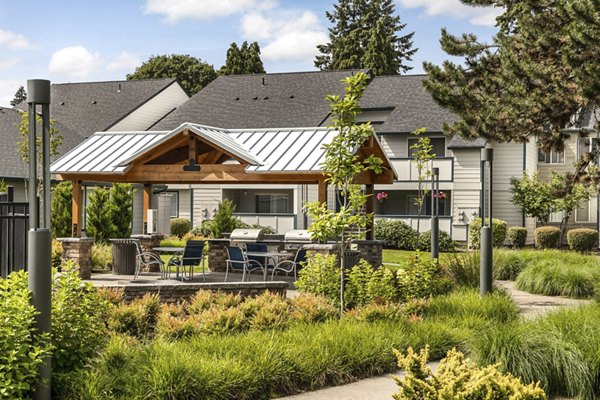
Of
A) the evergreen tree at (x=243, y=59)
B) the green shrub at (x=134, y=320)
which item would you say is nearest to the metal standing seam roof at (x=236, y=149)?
the green shrub at (x=134, y=320)

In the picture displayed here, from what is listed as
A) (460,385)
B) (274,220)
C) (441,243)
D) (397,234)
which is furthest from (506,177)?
(460,385)

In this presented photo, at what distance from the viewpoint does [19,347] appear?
5984 millimetres

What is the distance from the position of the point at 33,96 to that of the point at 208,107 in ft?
106

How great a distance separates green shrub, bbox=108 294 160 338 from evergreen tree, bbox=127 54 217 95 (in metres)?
49.3

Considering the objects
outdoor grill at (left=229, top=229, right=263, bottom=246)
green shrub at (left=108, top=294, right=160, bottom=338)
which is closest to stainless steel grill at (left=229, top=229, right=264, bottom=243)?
outdoor grill at (left=229, top=229, right=263, bottom=246)

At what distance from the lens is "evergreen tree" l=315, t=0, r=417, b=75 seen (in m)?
57.3

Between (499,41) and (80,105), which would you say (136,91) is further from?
(499,41)

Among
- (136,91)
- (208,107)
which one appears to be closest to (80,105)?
(136,91)

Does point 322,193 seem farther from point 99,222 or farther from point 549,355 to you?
point 99,222

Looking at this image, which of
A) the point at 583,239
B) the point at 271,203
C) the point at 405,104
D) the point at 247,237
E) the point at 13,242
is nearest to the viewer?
the point at 13,242

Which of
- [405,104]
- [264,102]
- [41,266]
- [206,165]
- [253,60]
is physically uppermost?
[253,60]

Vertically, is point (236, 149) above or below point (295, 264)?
above

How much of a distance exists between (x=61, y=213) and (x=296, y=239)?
348 inches

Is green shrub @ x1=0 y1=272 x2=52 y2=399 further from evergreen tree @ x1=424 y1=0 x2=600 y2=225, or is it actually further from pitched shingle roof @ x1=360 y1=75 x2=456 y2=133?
pitched shingle roof @ x1=360 y1=75 x2=456 y2=133
